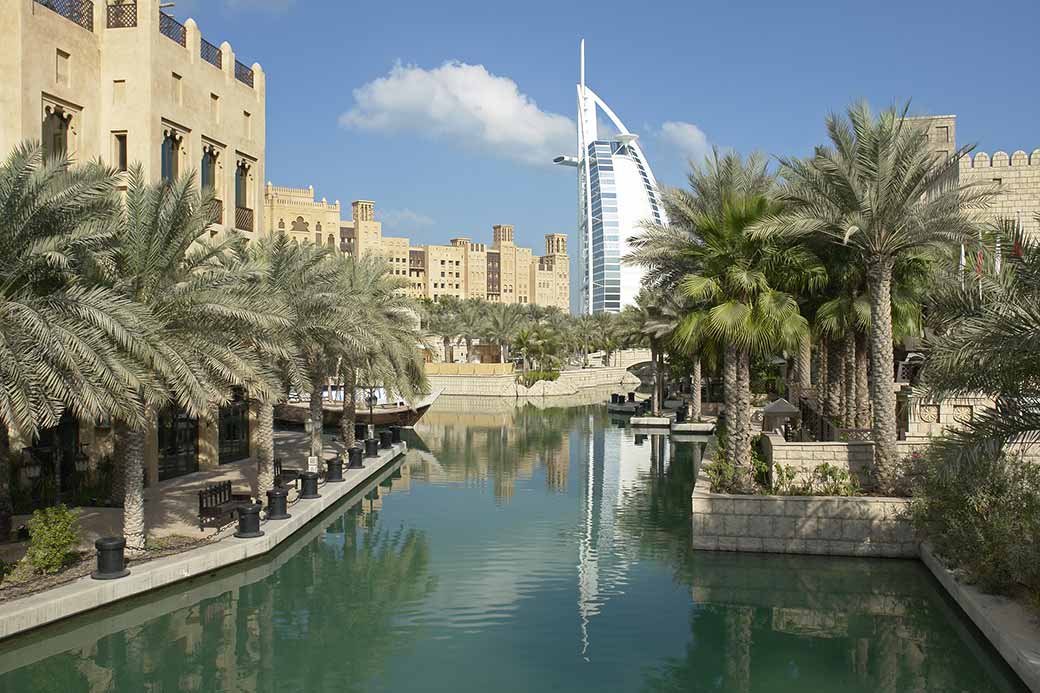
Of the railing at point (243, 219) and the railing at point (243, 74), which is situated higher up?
the railing at point (243, 74)

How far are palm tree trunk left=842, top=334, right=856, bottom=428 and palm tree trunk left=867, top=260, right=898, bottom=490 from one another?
486cm

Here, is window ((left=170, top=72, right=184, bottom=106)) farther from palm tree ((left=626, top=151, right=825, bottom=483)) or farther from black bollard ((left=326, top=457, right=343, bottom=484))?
palm tree ((left=626, top=151, right=825, bottom=483))

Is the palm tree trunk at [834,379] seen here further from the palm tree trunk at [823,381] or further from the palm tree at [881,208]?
the palm tree at [881,208]

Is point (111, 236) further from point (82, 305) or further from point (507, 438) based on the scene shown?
point (507, 438)

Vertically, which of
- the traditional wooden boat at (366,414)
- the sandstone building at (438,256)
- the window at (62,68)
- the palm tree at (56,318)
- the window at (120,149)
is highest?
the sandstone building at (438,256)

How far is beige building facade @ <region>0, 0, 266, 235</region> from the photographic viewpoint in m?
16.9

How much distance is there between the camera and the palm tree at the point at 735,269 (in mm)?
15945

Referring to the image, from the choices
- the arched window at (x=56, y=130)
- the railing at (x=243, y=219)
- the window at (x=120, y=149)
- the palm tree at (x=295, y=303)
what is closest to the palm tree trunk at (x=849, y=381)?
the palm tree at (x=295, y=303)

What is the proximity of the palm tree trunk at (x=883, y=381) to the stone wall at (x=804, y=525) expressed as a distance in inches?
30.4

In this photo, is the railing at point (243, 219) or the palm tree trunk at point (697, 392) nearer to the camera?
the railing at point (243, 219)

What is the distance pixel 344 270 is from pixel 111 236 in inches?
510

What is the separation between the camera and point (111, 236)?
12891 millimetres

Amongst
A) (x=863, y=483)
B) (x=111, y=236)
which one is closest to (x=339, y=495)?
(x=111, y=236)

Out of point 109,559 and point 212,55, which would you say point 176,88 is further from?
point 109,559
